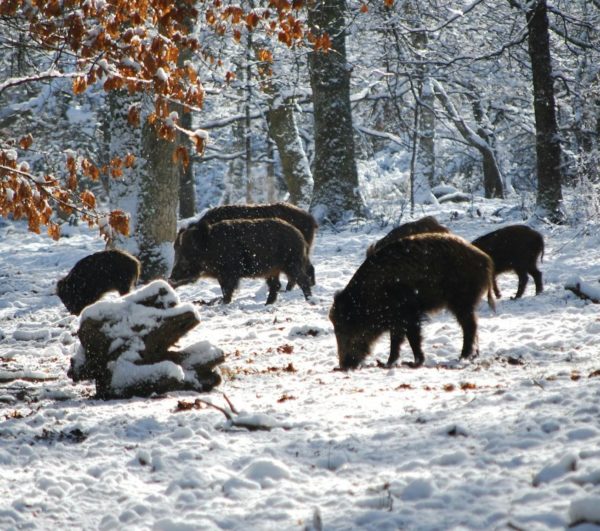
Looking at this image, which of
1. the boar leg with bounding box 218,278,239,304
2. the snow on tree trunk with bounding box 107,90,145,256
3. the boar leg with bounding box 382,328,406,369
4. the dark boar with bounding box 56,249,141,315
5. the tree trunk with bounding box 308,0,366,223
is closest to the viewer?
the boar leg with bounding box 382,328,406,369

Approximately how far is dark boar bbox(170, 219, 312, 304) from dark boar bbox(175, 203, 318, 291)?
140 cm

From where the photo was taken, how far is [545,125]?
48.7 ft

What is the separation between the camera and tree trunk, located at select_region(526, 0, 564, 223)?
1469 centimetres

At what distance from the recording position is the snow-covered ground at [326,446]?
124 inches

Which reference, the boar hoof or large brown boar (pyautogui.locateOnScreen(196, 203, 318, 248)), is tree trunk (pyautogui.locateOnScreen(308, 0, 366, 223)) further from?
the boar hoof

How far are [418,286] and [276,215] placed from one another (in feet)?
23.5

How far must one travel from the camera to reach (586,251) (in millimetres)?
12883

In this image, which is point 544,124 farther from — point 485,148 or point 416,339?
point 485,148

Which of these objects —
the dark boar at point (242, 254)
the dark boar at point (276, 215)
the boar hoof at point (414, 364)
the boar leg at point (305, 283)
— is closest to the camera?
the boar hoof at point (414, 364)

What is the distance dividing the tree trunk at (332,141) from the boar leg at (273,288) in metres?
5.19

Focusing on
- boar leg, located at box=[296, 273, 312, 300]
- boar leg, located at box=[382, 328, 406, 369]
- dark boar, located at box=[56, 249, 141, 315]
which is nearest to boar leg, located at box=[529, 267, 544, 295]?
boar leg, located at box=[296, 273, 312, 300]

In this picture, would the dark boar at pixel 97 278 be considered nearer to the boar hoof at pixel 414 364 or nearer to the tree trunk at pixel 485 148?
the boar hoof at pixel 414 364

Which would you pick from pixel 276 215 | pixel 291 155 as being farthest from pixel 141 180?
pixel 291 155

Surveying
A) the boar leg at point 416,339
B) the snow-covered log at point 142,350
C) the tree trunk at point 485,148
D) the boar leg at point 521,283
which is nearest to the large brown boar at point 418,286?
the boar leg at point 416,339
